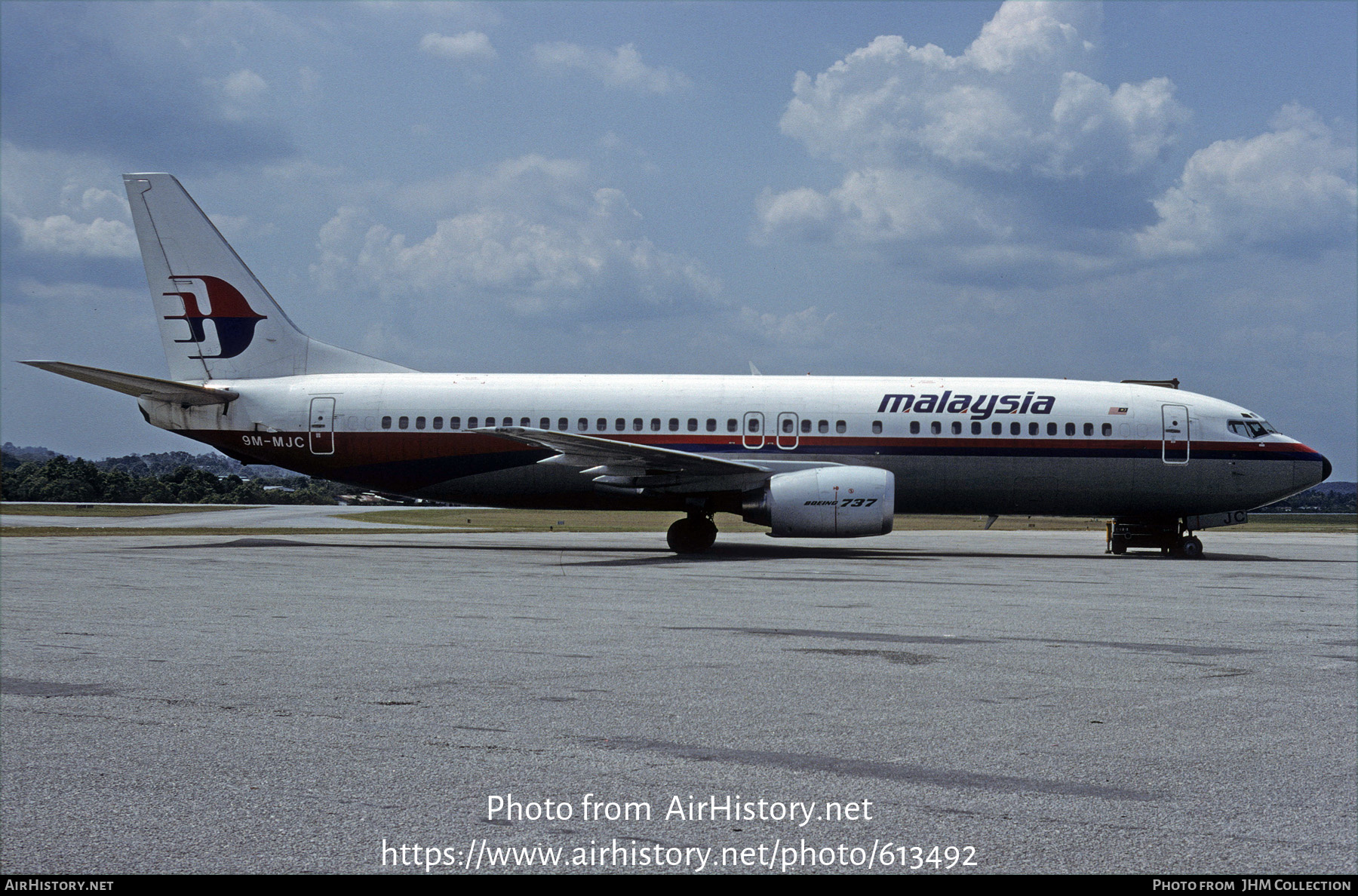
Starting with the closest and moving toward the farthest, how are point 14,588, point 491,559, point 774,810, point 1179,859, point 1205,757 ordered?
point 1179,859
point 774,810
point 1205,757
point 14,588
point 491,559

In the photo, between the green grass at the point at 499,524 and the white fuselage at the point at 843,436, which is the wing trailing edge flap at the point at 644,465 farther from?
the green grass at the point at 499,524

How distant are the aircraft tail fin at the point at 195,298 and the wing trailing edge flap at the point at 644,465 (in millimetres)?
6875

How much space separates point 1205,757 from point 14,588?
15739 mm

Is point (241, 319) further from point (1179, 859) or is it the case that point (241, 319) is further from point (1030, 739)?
point (1179, 859)

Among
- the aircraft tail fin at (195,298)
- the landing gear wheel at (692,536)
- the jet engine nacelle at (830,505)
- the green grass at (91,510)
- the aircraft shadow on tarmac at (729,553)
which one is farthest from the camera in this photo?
the green grass at (91,510)

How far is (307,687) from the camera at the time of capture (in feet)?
26.2

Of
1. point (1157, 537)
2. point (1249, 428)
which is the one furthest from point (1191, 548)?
point (1249, 428)

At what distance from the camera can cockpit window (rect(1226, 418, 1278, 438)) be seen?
2497cm

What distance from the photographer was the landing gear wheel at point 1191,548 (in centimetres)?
2495

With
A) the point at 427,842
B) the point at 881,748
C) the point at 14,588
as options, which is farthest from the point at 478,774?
the point at 14,588

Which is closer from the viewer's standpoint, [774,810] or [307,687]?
[774,810]

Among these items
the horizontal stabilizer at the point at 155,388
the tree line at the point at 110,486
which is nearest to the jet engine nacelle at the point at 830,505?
the horizontal stabilizer at the point at 155,388

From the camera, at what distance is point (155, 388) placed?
26.3 metres

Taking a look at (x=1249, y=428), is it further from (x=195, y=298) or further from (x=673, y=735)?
(x=195, y=298)
